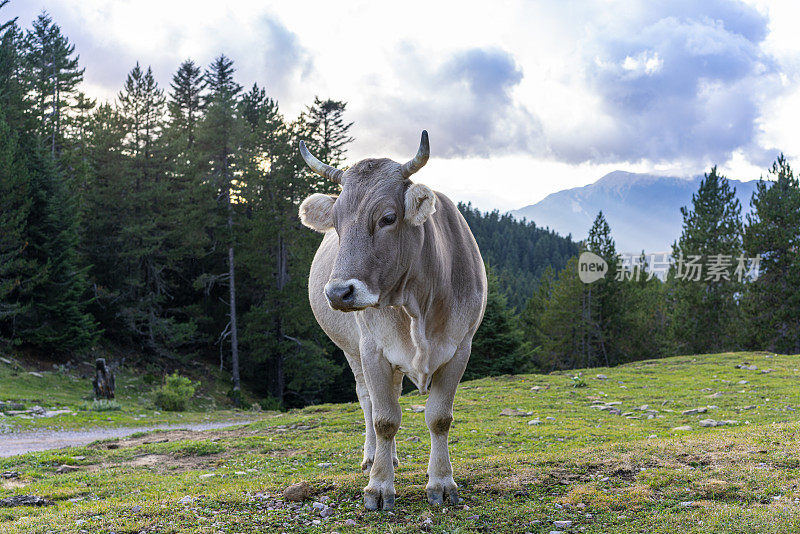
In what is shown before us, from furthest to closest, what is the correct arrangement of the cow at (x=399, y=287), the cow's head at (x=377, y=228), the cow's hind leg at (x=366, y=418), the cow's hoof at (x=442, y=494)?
the cow's hind leg at (x=366, y=418)
the cow's hoof at (x=442, y=494)
the cow at (x=399, y=287)
the cow's head at (x=377, y=228)

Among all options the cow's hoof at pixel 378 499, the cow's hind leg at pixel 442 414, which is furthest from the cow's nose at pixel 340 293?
the cow's hoof at pixel 378 499

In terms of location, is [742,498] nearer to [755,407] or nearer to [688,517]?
[688,517]

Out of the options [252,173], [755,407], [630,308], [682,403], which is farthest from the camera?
[630,308]

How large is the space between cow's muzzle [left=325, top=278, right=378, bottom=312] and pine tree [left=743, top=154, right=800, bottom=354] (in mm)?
42281

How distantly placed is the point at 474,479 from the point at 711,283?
42.2m

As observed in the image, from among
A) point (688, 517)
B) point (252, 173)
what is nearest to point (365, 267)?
point (688, 517)

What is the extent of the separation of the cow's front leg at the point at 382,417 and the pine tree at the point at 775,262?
41.2m

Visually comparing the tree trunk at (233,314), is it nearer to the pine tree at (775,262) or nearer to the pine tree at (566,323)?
the pine tree at (566,323)

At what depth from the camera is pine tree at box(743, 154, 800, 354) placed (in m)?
38.7

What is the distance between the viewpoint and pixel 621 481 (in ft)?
19.5

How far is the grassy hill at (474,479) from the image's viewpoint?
504 cm

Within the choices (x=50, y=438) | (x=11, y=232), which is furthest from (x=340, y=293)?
(x=11, y=232)

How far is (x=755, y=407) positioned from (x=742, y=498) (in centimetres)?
881

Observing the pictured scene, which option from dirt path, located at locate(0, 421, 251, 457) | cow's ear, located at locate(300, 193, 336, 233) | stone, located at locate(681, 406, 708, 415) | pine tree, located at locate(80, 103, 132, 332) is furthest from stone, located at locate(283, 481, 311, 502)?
pine tree, located at locate(80, 103, 132, 332)
